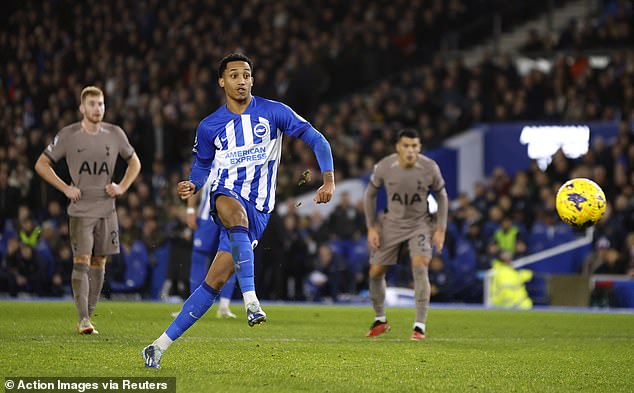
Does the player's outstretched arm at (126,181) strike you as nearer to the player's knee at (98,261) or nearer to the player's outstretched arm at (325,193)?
the player's knee at (98,261)

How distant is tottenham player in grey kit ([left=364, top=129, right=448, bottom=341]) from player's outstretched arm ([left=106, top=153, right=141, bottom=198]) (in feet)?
8.53

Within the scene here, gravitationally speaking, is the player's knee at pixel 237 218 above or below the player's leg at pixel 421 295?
above

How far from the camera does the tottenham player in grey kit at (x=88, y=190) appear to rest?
36.4 feet

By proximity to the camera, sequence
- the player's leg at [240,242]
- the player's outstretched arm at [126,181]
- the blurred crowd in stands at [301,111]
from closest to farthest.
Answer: the player's leg at [240,242]
the player's outstretched arm at [126,181]
the blurred crowd in stands at [301,111]

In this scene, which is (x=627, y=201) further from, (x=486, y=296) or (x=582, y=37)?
(x=582, y=37)

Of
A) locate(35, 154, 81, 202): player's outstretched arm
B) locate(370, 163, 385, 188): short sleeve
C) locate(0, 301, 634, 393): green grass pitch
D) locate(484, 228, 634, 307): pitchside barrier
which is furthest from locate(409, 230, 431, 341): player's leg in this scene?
locate(484, 228, 634, 307): pitchside barrier

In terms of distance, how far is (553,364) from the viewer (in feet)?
29.9

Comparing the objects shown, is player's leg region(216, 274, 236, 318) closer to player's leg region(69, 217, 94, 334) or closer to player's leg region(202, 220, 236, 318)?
player's leg region(202, 220, 236, 318)

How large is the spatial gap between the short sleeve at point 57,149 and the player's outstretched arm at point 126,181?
56cm

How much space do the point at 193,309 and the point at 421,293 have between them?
14.4 feet

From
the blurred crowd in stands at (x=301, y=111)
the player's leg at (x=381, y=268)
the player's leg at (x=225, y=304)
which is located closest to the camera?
the player's leg at (x=381, y=268)

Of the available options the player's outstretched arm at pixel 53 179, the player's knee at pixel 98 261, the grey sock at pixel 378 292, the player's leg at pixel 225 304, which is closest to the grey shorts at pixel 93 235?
the player's knee at pixel 98 261

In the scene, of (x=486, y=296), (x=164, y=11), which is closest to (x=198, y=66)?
(x=164, y=11)

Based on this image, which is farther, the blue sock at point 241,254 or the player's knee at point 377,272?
the player's knee at point 377,272
